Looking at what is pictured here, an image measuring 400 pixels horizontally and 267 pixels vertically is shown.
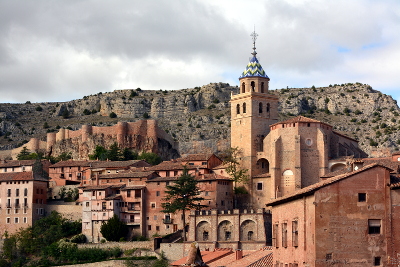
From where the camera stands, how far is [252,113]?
308 feet

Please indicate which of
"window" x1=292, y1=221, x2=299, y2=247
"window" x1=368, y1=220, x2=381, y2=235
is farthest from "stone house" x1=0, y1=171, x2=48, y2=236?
"window" x1=368, y1=220, x2=381, y2=235

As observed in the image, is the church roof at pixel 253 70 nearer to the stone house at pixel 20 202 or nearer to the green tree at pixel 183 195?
the green tree at pixel 183 195

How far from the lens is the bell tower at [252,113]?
9262 centimetres

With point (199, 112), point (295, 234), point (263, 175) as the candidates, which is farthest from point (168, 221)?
point (199, 112)

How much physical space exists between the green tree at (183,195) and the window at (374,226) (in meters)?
47.6

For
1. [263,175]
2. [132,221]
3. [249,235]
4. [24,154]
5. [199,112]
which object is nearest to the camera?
[249,235]

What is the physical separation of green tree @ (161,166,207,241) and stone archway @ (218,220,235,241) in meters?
4.07

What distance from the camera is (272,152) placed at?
88375 millimetres

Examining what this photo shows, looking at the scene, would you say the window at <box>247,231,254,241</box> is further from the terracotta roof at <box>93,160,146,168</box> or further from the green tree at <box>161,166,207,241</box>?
the terracotta roof at <box>93,160,146,168</box>

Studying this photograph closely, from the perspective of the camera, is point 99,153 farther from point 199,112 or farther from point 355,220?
point 355,220

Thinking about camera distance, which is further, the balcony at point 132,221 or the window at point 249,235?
the balcony at point 132,221

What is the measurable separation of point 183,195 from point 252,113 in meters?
12.4

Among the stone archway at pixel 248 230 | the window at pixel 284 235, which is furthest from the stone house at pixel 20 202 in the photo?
the window at pixel 284 235

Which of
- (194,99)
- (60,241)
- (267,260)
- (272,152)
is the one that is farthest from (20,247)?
(194,99)
